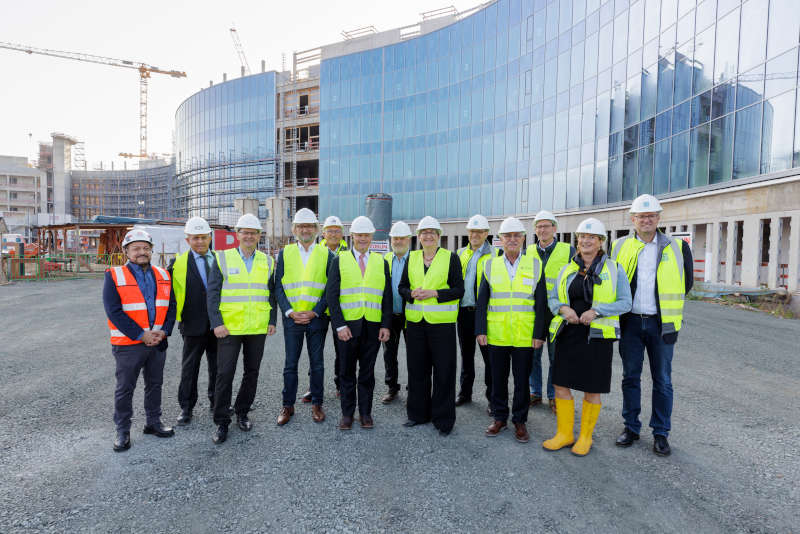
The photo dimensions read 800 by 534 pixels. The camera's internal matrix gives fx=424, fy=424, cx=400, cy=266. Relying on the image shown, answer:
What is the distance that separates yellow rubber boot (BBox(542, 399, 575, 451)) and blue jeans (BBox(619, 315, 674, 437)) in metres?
0.57

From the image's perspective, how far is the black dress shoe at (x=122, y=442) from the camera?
3826mm

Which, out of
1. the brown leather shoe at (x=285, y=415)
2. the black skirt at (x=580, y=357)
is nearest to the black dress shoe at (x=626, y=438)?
the black skirt at (x=580, y=357)

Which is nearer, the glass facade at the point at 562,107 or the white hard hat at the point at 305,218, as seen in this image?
the white hard hat at the point at 305,218

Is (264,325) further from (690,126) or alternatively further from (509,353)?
(690,126)

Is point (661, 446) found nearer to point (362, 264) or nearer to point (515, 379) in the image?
point (515, 379)

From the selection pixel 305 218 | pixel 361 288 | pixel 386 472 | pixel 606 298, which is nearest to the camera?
pixel 386 472

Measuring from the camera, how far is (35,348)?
7594mm

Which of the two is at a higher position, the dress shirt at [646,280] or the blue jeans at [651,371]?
the dress shirt at [646,280]

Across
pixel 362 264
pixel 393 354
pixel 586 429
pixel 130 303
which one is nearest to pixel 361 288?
pixel 362 264

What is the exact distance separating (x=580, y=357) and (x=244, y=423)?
338 centimetres

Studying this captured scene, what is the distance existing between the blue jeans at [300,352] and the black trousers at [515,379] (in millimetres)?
1841

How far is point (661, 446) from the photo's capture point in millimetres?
3896

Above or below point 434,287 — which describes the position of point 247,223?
above

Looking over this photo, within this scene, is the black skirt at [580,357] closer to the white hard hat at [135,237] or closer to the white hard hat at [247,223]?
the white hard hat at [247,223]
